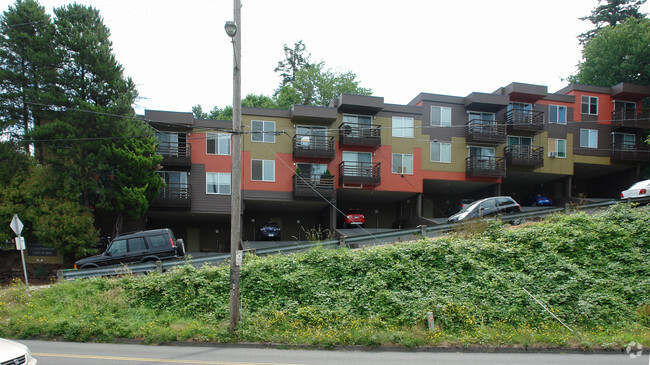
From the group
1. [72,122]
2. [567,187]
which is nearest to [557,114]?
[567,187]

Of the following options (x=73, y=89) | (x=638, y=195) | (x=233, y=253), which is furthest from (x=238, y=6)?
(x=638, y=195)

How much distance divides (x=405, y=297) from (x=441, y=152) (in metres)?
21.2

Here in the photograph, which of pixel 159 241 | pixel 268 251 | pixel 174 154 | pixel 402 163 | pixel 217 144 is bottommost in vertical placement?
pixel 268 251

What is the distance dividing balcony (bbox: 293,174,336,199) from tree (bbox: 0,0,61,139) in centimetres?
1512

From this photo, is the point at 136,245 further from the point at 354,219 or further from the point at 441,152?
the point at 441,152

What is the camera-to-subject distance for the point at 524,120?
107ft

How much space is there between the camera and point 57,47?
75.2 feet

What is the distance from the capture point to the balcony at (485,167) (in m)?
30.8

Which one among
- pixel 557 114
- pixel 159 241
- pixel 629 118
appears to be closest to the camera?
pixel 159 241

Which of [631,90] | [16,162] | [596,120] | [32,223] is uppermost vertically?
[631,90]

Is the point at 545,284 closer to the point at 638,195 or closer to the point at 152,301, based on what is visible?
the point at 152,301

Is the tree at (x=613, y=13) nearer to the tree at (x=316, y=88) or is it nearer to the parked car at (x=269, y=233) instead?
the tree at (x=316, y=88)

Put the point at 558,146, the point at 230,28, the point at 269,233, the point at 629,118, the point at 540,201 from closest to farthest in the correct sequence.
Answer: the point at 230,28
the point at 269,233
the point at 540,201
the point at 558,146
the point at 629,118

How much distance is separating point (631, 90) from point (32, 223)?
45.2 meters
